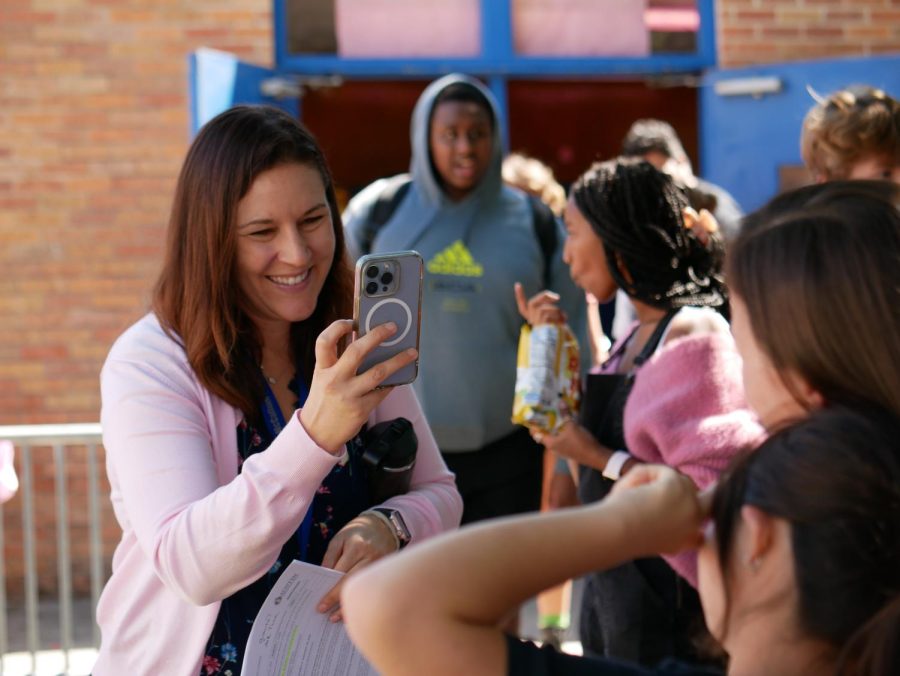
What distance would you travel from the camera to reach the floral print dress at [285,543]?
2.01 meters

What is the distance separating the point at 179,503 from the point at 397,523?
14.8 inches

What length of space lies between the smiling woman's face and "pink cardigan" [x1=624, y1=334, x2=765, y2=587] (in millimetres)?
878

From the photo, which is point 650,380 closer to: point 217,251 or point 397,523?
point 397,523

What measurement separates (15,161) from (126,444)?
4.87 metres

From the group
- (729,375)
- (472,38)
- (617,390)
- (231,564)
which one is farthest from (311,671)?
(472,38)

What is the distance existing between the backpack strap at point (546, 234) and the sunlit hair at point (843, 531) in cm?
329

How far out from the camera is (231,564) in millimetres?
1868

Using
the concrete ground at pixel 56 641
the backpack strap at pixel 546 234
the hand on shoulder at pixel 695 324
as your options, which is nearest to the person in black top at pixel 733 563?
the hand on shoulder at pixel 695 324

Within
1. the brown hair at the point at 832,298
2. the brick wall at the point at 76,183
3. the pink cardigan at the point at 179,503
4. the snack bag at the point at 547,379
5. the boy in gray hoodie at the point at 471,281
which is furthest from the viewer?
the brick wall at the point at 76,183

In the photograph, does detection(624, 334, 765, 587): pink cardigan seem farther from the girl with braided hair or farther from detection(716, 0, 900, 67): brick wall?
detection(716, 0, 900, 67): brick wall

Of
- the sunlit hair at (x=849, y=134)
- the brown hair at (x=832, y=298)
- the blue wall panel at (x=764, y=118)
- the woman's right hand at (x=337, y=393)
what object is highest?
the blue wall panel at (x=764, y=118)

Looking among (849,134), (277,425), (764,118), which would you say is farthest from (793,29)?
(277,425)

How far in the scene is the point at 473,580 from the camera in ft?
4.05

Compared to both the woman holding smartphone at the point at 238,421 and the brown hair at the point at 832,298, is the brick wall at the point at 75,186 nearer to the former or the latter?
the woman holding smartphone at the point at 238,421
